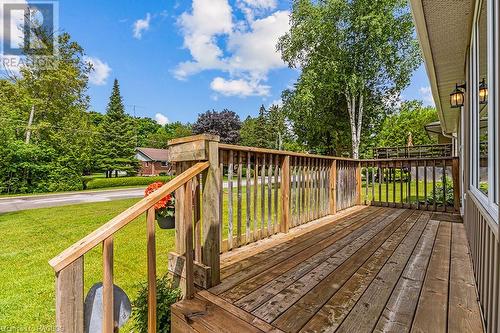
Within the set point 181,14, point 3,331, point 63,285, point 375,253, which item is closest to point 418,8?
point 375,253

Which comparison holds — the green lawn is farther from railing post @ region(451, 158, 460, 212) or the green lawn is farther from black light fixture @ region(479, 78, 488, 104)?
railing post @ region(451, 158, 460, 212)

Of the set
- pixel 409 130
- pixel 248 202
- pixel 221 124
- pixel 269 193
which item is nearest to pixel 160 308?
pixel 248 202

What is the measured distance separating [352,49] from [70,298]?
14.7 metres

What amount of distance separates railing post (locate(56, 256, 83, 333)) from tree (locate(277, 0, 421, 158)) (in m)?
13.1

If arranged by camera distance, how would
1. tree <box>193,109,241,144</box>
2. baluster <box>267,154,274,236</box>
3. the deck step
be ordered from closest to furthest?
the deck step < baluster <box>267,154,274,236</box> < tree <box>193,109,241,144</box>

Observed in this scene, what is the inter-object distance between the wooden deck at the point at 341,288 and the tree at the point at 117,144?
24.0 meters

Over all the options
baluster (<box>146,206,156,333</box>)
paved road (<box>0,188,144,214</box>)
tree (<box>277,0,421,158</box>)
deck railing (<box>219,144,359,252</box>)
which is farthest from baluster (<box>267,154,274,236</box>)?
tree (<box>277,0,421,158</box>)

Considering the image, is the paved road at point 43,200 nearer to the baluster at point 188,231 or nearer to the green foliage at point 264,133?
the baluster at point 188,231

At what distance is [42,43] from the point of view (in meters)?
15.0

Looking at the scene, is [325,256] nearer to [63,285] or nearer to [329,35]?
[63,285]

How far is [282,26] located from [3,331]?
16172mm

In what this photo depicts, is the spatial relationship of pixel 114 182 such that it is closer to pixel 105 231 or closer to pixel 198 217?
pixel 198 217

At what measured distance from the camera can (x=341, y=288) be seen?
6.22 ft

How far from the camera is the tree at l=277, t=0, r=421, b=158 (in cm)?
1218
